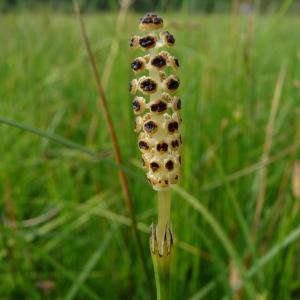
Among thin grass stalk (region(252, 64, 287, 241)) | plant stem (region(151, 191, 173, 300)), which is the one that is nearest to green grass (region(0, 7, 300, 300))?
thin grass stalk (region(252, 64, 287, 241))

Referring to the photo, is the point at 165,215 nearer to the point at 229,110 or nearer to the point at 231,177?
the point at 231,177

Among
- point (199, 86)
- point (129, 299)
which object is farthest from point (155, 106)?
point (199, 86)

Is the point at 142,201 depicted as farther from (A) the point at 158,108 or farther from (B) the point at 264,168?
(A) the point at 158,108

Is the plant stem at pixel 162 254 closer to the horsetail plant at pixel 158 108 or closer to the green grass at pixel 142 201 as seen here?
the horsetail plant at pixel 158 108

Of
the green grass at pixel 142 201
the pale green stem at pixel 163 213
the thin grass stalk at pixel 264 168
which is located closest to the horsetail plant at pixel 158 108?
the pale green stem at pixel 163 213

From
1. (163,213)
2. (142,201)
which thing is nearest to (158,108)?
(163,213)

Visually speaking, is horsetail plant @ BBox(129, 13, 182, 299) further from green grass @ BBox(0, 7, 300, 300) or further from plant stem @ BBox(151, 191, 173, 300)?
green grass @ BBox(0, 7, 300, 300)
